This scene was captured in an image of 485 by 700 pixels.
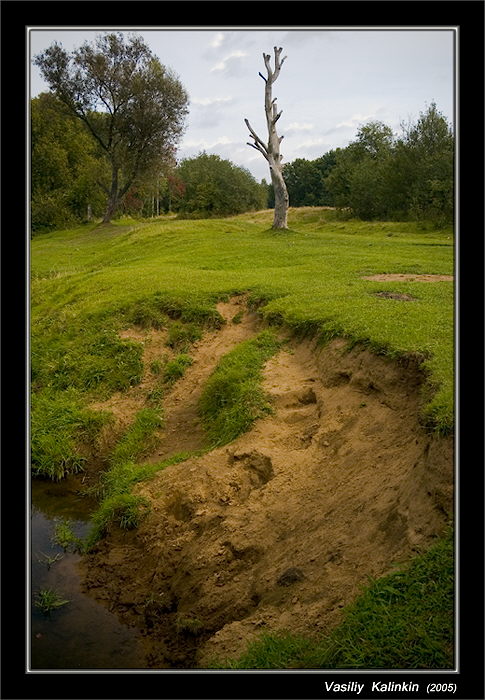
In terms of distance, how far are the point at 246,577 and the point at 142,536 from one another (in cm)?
172

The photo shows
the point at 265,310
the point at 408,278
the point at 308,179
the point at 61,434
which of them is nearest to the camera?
the point at 61,434

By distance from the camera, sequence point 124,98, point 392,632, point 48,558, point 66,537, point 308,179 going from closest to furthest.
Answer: point 392,632, point 48,558, point 66,537, point 124,98, point 308,179

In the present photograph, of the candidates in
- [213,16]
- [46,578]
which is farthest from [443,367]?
[46,578]

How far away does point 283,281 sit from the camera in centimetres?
1253

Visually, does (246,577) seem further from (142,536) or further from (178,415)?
(178,415)

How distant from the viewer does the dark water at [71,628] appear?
5.39m

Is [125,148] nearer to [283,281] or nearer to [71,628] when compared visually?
[283,281]

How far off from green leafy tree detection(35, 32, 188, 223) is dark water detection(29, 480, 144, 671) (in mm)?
31683

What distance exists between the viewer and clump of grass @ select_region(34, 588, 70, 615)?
6.10 meters

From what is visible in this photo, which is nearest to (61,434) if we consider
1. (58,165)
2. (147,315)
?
(147,315)

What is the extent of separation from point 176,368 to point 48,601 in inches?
186

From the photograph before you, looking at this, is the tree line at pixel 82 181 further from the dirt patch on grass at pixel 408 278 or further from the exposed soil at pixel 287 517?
the exposed soil at pixel 287 517
